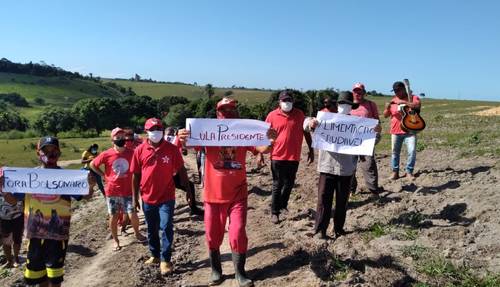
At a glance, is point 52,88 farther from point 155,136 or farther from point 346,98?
point 346,98

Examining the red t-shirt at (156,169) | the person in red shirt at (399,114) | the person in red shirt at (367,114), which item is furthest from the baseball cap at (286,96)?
the person in red shirt at (399,114)

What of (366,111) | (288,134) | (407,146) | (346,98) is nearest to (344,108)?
(346,98)

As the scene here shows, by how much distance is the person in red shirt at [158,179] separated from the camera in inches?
281

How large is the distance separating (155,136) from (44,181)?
1.66 meters

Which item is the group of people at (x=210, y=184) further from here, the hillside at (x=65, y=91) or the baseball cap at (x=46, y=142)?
the hillside at (x=65, y=91)

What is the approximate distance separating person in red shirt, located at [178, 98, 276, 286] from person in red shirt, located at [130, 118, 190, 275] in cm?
90

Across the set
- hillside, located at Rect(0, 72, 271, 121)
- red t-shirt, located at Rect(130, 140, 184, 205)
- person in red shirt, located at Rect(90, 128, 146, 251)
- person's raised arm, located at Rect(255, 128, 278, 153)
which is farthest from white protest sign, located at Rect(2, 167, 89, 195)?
hillside, located at Rect(0, 72, 271, 121)

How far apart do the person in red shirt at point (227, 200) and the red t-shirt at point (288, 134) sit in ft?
6.81

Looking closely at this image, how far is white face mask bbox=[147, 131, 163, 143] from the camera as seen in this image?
23.2 feet

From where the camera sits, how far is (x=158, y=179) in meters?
7.14

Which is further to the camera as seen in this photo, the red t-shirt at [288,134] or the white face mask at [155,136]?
the red t-shirt at [288,134]

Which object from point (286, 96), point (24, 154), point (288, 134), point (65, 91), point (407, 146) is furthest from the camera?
point (65, 91)

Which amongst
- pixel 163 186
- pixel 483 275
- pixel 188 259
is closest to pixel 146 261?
pixel 188 259

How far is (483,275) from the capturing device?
18.5 ft
